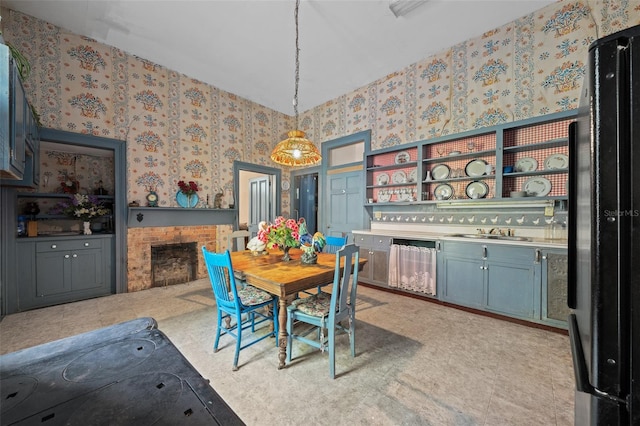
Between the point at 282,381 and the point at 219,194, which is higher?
the point at 219,194

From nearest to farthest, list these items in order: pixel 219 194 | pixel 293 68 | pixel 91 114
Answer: pixel 91 114 → pixel 293 68 → pixel 219 194

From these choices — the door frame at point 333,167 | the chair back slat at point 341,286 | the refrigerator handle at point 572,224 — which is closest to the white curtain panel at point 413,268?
the door frame at point 333,167

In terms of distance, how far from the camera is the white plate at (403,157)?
416cm

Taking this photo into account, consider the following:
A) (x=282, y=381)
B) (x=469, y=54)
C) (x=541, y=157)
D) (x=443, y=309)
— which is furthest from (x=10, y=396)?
(x=469, y=54)

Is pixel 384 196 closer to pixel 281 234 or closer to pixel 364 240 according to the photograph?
pixel 364 240

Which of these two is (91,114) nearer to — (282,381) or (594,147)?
(282,381)

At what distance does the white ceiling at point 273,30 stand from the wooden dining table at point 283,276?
296cm

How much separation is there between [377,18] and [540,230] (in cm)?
336

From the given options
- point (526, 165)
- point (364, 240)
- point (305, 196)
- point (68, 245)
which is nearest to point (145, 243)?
point (68, 245)

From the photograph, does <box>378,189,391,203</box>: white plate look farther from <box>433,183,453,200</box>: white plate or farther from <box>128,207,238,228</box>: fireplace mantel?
<box>128,207,238,228</box>: fireplace mantel

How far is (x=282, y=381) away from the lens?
5.98 ft

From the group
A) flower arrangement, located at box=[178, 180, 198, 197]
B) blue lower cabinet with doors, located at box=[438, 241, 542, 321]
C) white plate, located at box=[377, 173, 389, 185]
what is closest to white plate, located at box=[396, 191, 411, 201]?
white plate, located at box=[377, 173, 389, 185]

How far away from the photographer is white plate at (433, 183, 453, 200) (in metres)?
3.73

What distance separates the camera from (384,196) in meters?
4.45
